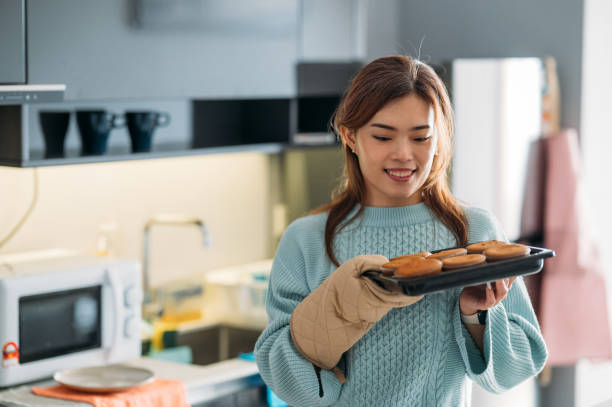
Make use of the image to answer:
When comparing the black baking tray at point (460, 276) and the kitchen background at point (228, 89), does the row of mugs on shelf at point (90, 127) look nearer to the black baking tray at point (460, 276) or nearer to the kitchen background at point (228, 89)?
the kitchen background at point (228, 89)

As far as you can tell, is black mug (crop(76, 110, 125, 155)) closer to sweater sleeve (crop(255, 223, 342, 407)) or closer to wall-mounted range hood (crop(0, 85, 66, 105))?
wall-mounted range hood (crop(0, 85, 66, 105))

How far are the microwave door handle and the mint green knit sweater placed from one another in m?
0.96

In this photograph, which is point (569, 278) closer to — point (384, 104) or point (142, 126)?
point (142, 126)

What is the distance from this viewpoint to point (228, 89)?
2.66 m

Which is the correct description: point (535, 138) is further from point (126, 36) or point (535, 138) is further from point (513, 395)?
point (126, 36)

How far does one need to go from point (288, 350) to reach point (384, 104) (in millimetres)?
432

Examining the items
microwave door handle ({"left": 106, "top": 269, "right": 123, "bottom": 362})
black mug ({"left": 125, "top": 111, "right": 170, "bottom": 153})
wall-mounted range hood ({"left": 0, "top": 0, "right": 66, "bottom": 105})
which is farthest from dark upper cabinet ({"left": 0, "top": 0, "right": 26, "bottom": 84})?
microwave door handle ({"left": 106, "top": 269, "right": 123, "bottom": 362})

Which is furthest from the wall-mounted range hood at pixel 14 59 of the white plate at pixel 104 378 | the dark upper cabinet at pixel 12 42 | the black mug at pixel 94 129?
the white plate at pixel 104 378

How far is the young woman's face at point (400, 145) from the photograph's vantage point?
4.76 ft

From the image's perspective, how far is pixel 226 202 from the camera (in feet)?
10.5

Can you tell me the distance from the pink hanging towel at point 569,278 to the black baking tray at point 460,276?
Answer: 1.63 meters

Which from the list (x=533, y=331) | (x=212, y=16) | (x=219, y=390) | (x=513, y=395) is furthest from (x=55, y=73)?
(x=513, y=395)

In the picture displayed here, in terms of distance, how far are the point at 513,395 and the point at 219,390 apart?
1086mm

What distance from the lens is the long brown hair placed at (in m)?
1.47
